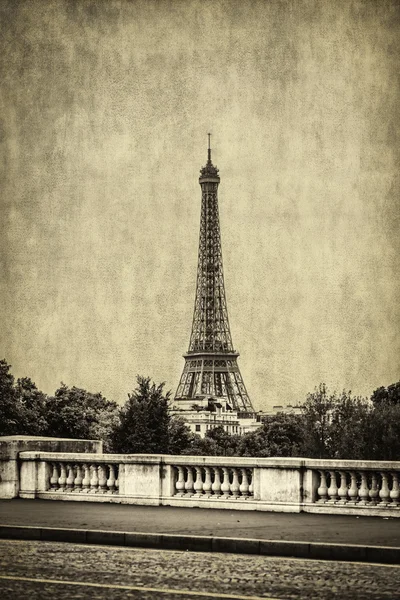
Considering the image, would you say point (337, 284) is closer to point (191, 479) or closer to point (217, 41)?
point (217, 41)

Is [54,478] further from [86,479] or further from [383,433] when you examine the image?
[383,433]

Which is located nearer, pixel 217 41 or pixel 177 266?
pixel 217 41

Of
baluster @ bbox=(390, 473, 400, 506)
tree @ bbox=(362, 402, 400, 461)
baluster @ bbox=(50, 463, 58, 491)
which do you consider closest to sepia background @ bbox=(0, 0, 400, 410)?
tree @ bbox=(362, 402, 400, 461)

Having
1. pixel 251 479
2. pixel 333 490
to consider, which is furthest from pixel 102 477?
pixel 333 490

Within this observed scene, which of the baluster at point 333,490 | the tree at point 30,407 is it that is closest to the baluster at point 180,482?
the baluster at point 333,490

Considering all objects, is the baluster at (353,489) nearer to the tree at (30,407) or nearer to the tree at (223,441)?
the tree at (30,407)

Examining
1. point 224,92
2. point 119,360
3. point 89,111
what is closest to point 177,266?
point 119,360

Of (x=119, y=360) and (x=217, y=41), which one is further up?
(x=217, y=41)
